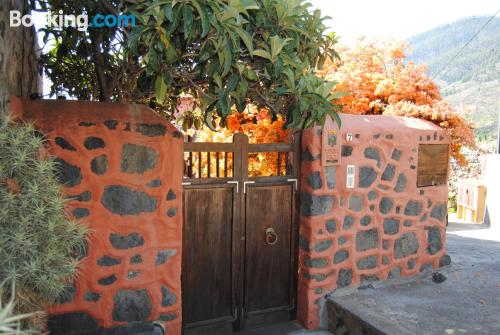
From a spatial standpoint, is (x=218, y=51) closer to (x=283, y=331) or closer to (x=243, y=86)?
(x=243, y=86)

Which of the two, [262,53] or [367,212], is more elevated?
[262,53]

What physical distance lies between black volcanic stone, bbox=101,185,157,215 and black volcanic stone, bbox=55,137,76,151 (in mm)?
398

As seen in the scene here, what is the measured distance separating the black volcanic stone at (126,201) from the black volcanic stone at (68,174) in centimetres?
22

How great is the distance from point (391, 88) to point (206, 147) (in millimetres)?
2975

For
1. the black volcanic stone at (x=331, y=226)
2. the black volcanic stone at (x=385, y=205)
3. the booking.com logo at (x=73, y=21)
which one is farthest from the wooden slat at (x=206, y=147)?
the black volcanic stone at (x=385, y=205)

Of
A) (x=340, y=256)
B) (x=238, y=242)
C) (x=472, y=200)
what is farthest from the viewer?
(x=472, y=200)

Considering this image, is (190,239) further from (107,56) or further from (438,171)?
(438,171)

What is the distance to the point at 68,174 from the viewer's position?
321 centimetres

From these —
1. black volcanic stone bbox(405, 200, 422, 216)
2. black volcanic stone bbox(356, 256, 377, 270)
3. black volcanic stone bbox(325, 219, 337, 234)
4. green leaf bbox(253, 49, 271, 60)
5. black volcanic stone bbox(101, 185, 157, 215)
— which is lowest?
black volcanic stone bbox(356, 256, 377, 270)

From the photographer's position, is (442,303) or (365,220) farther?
(365,220)

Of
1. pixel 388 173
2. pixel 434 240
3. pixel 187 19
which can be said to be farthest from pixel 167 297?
pixel 434 240

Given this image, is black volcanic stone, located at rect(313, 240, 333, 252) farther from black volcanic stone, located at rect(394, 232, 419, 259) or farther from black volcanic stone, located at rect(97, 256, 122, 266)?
black volcanic stone, located at rect(97, 256, 122, 266)

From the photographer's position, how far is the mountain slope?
150ft

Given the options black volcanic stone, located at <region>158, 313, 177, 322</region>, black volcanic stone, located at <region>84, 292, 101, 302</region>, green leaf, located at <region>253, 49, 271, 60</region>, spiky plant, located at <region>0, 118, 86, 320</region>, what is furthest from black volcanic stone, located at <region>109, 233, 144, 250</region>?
green leaf, located at <region>253, 49, 271, 60</region>
